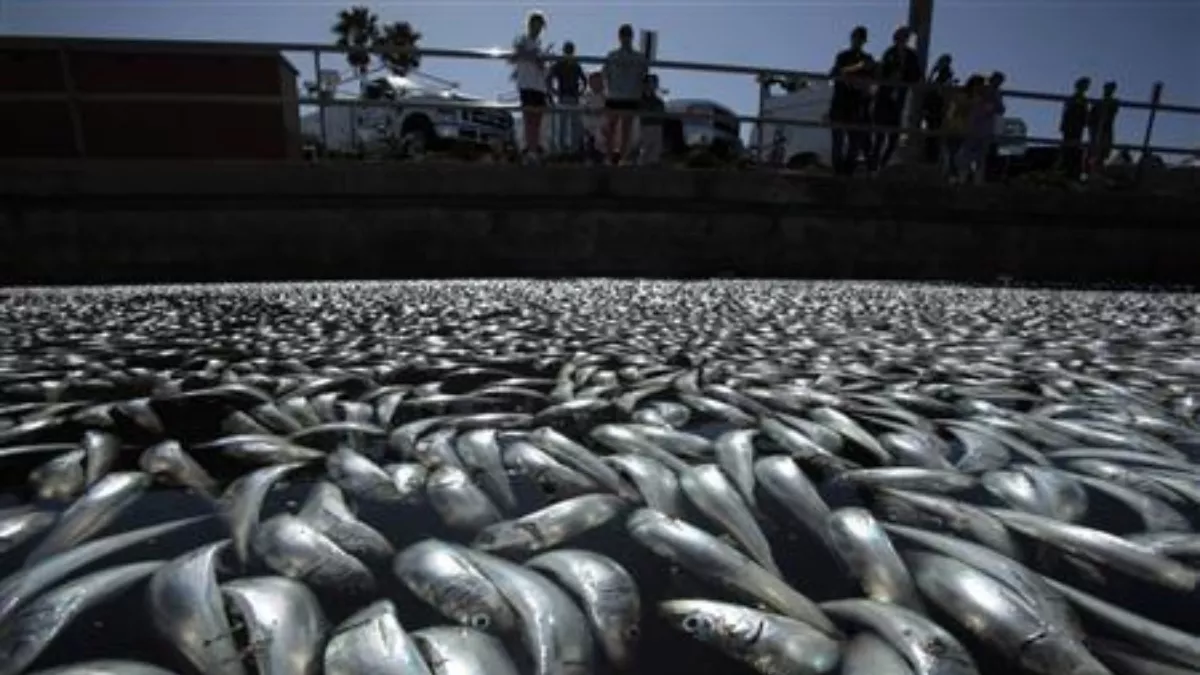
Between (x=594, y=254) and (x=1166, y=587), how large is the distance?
334 inches

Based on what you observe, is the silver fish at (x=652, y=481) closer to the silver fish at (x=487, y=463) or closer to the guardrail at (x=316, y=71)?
the silver fish at (x=487, y=463)

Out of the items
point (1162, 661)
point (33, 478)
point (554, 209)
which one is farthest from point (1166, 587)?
point (554, 209)

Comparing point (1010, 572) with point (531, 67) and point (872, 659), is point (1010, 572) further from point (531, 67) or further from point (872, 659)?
point (531, 67)

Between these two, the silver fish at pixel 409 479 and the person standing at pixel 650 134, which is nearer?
the silver fish at pixel 409 479

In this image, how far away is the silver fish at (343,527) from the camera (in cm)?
135

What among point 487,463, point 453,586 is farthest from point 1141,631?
point 487,463

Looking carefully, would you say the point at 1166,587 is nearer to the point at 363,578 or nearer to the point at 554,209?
the point at 363,578

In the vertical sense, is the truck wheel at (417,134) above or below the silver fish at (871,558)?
above

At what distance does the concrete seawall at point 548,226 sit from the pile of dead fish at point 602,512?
5742mm

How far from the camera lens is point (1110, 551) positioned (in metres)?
1.31

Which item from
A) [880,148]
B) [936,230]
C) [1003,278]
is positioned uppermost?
[880,148]

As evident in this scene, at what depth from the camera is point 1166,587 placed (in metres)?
1.25

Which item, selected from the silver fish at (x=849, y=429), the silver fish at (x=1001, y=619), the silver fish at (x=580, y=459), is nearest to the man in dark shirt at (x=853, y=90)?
the silver fish at (x=849, y=429)

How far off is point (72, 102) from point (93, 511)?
8905mm
